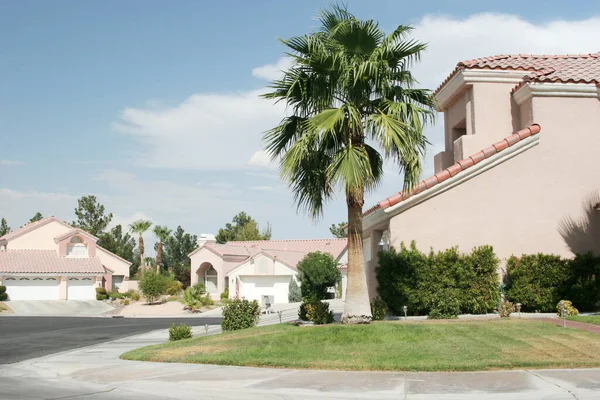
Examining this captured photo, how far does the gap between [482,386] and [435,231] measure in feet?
30.0

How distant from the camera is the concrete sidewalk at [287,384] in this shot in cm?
942

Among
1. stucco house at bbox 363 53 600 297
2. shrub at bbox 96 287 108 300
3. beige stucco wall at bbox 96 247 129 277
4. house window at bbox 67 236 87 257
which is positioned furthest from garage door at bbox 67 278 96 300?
stucco house at bbox 363 53 600 297

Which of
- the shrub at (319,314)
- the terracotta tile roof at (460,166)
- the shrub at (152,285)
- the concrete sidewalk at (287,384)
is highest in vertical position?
the terracotta tile roof at (460,166)

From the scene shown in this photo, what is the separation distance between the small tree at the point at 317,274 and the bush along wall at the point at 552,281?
30.3 m

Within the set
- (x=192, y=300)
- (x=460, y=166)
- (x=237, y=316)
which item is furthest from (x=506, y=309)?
(x=192, y=300)

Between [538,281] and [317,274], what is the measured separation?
30776mm

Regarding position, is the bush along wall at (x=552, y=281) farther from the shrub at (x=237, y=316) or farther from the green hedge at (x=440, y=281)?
the shrub at (x=237, y=316)

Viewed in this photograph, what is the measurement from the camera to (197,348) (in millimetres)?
14594

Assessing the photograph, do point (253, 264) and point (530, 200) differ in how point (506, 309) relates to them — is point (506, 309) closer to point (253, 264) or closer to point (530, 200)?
point (530, 200)

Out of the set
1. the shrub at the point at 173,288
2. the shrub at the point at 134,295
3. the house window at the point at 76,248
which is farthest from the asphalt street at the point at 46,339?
the house window at the point at 76,248

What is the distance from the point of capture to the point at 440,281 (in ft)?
59.3

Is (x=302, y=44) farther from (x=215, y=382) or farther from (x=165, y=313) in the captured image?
(x=165, y=313)

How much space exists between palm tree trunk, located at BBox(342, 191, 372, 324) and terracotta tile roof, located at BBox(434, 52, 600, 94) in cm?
Answer: 815

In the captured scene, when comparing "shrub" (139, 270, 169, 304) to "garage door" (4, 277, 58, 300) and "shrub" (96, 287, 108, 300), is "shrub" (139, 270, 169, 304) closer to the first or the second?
"shrub" (96, 287, 108, 300)
